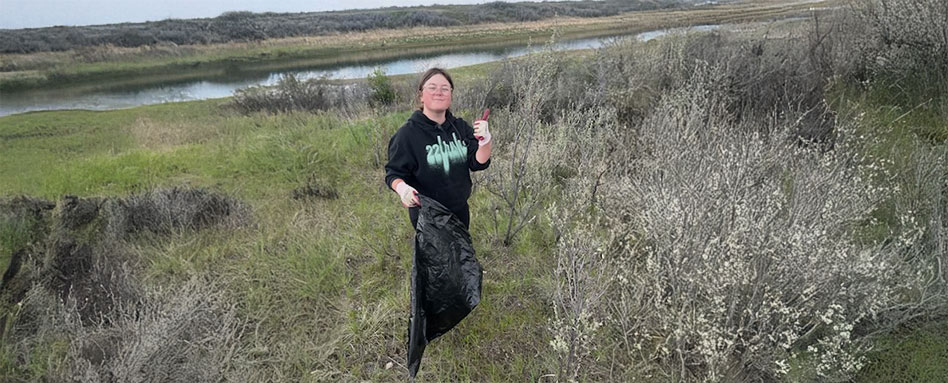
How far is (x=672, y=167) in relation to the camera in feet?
12.0

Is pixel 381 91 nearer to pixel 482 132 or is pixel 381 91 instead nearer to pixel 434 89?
pixel 434 89

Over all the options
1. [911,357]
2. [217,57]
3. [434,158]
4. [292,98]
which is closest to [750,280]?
[911,357]

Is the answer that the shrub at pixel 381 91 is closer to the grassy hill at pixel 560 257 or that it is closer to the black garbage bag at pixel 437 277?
the grassy hill at pixel 560 257

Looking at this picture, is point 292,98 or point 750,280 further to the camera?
point 292,98

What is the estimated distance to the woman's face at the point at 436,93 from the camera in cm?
275

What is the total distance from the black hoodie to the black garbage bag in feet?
0.55

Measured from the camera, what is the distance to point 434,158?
9.21 ft

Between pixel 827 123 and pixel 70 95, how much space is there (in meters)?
27.0

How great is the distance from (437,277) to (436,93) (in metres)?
1.12

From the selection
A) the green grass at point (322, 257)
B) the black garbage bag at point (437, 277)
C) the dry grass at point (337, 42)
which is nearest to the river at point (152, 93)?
the dry grass at point (337, 42)

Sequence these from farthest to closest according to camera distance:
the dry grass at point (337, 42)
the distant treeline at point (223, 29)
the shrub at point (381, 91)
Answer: the distant treeline at point (223, 29) → the dry grass at point (337, 42) → the shrub at point (381, 91)

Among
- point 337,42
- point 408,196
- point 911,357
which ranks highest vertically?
point 337,42

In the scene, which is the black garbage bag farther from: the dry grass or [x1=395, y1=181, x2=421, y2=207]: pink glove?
the dry grass

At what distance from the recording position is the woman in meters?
2.77
